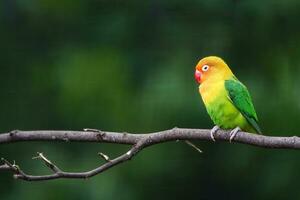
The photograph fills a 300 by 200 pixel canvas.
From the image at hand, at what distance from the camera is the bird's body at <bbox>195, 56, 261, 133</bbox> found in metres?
4.74

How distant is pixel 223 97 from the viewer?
483cm

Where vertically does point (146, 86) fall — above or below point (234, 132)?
above

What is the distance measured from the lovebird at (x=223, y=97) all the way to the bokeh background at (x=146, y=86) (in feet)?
11.7

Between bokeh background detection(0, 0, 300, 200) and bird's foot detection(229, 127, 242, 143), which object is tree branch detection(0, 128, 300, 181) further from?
bokeh background detection(0, 0, 300, 200)

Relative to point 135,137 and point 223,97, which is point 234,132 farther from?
point 135,137

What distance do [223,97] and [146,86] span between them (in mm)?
4577

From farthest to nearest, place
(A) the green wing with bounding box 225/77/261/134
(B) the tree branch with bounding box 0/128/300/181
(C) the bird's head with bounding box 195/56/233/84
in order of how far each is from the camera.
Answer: (A) the green wing with bounding box 225/77/261/134 < (C) the bird's head with bounding box 195/56/233/84 < (B) the tree branch with bounding box 0/128/300/181

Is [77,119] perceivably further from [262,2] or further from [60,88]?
[262,2]

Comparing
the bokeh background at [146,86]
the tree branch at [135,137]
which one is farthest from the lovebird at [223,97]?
the bokeh background at [146,86]

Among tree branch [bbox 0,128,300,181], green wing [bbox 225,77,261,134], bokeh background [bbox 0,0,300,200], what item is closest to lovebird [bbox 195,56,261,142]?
green wing [bbox 225,77,261,134]

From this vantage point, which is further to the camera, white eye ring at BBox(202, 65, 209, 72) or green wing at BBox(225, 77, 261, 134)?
green wing at BBox(225, 77, 261, 134)

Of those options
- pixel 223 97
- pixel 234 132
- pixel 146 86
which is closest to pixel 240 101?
pixel 223 97

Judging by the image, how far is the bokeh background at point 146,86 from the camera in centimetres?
Answer: 888

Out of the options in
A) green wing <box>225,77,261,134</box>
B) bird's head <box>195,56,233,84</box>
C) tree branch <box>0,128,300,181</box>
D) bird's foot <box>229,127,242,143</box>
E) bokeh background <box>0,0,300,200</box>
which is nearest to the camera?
tree branch <box>0,128,300,181</box>
